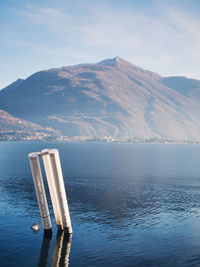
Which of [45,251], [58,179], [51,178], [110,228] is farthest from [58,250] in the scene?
[110,228]

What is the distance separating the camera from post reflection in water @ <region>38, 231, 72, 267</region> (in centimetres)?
4229

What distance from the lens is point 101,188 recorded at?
9994 cm

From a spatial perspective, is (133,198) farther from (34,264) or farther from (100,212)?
(34,264)

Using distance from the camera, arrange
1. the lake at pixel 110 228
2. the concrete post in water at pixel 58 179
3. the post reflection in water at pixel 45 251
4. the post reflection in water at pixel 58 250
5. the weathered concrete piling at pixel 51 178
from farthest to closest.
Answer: the weathered concrete piling at pixel 51 178
the concrete post in water at pixel 58 179
the lake at pixel 110 228
the post reflection in water at pixel 58 250
the post reflection in water at pixel 45 251

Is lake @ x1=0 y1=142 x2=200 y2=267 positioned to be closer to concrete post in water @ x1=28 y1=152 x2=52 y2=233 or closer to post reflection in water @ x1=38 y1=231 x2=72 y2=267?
post reflection in water @ x1=38 y1=231 x2=72 y2=267

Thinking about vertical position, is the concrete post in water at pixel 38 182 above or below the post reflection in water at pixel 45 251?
above

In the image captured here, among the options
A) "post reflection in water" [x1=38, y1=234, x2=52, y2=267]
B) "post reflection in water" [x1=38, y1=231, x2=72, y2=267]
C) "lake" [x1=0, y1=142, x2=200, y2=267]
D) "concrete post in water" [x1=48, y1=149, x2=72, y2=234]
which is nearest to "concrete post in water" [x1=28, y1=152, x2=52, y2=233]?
"concrete post in water" [x1=48, y1=149, x2=72, y2=234]

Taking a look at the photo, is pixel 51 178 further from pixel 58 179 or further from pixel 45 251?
pixel 45 251

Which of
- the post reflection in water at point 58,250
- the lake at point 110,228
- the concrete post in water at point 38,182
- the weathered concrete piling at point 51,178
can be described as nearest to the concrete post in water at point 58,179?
the weathered concrete piling at point 51,178

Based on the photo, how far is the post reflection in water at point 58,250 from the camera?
42294 mm

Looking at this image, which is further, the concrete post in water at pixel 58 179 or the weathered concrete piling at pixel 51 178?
the weathered concrete piling at pixel 51 178

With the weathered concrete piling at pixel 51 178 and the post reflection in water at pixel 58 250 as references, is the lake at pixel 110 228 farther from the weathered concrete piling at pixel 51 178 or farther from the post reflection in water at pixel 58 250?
the weathered concrete piling at pixel 51 178

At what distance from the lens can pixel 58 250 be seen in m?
46.1

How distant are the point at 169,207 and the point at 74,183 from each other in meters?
42.7
